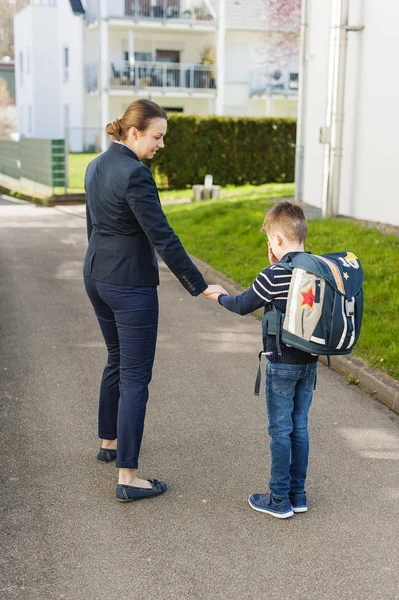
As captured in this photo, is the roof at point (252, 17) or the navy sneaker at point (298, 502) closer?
the navy sneaker at point (298, 502)

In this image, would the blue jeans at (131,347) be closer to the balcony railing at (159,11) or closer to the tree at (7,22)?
the balcony railing at (159,11)

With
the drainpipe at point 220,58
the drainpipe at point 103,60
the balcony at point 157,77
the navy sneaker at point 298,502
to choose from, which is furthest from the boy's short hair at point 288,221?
the drainpipe at point 220,58

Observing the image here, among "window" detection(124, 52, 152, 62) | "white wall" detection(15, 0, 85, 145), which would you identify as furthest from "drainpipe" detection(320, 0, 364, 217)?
"white wall" detection(15, 0, 85, 145)

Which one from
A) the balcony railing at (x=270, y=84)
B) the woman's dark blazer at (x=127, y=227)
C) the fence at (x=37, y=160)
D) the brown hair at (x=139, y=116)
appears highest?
the balcony railing at (x=270, y=84)

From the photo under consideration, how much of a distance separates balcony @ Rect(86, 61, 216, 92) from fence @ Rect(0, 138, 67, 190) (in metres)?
11.4

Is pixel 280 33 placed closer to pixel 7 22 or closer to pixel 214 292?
pixel 214 292

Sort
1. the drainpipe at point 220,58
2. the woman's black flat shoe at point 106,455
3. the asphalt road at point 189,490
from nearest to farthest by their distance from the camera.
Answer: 1. the asphalt road at point 189,490
2. the woman's black flat shoe at point 106,455
3. the drainpipe at point 220,58

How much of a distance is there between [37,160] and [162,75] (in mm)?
16930

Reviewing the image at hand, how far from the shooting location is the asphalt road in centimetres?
353

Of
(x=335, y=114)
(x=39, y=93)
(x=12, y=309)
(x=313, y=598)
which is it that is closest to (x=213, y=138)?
(x=335, y=114)

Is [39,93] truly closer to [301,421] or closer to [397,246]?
[397,246]

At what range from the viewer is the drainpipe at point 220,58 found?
132 feet

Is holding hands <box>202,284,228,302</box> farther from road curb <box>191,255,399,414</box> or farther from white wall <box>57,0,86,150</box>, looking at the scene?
white wall <box>57,0,86,150</box>

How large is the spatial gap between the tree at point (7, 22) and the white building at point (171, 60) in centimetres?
2631
